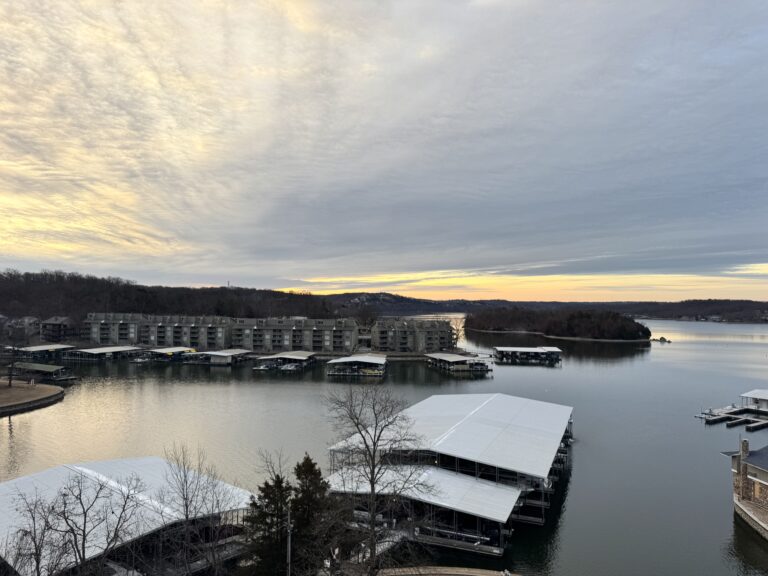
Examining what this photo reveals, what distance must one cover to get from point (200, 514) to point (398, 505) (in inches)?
154

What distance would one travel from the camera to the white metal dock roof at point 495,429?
467 inches

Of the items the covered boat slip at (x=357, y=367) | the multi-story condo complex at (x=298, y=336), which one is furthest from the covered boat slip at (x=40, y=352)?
the covered boat slip at (x=357, y=367)

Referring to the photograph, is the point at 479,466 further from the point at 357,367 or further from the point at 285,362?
the point at 285,362

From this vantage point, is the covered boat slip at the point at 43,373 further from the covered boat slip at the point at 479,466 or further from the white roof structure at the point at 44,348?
the covered boat slip at the point at 479,466

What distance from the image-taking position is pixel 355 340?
4516 cm

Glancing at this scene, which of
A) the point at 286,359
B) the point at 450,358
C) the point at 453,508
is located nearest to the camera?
the point at 453,508

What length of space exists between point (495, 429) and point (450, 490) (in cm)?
382

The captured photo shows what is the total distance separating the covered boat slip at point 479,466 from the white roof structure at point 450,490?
0.02 m

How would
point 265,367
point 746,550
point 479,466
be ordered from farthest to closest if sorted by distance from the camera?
point 265,367 → point 479,466 → point 746,550

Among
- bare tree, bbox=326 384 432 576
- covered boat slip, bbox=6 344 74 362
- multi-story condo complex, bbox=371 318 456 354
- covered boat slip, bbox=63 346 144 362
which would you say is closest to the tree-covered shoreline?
multi-story condo complex, bbox=371 318 456 354

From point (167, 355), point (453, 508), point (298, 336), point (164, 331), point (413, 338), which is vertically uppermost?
point (164, 331)

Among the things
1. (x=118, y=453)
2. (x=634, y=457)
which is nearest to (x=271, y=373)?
(x=118, y=453)

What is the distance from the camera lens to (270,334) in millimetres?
44938

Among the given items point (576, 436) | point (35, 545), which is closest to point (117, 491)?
point (35, 545)
